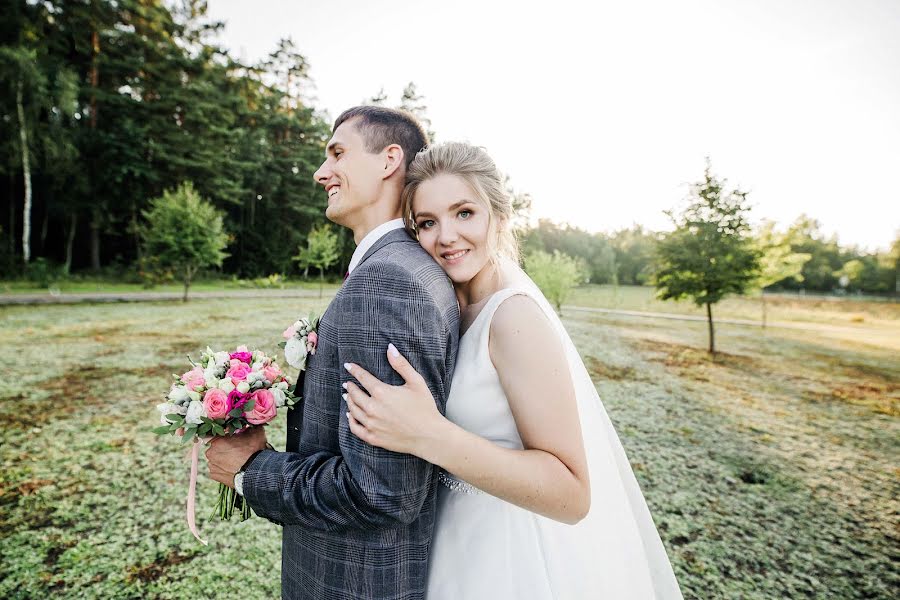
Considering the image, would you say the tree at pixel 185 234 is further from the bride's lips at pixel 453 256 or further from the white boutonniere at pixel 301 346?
the bride's lips at pixel 453 256

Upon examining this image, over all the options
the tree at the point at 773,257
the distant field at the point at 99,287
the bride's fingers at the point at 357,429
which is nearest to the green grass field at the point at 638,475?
the bride's fingers at the point at 357,429

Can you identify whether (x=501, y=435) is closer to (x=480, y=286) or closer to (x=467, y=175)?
(x=480, y=286)

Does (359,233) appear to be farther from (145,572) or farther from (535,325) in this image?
(145,572)

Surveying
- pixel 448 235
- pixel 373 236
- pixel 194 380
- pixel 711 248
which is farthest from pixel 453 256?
pixel 711 248

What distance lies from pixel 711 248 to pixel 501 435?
1369 cm

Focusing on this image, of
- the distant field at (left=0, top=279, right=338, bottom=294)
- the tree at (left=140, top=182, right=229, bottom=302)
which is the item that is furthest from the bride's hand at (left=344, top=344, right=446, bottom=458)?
the distant field at (left=0, top=279, right=338, bottom=294)

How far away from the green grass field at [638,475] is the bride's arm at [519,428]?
311 cm

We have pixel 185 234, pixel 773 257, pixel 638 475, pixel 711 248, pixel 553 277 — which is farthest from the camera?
pixel 553 277

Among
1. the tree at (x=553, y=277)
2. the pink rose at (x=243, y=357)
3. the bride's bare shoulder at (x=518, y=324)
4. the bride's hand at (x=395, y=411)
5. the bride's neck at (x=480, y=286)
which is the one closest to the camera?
the bride's hand at (x=395, y=411)

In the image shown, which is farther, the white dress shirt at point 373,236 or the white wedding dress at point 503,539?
the white dress shirt at point 373,236

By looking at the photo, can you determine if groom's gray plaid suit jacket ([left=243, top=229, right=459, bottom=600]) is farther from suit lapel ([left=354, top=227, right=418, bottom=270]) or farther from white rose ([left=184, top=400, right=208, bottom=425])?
white rose ([left=184, top=400, right=208, bottom=425])

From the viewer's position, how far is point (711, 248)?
1286 centimetres

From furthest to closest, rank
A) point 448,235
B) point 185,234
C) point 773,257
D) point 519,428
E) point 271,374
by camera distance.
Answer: point 185,234
point 773,257
point 271,374
point 448,235
point 519,428

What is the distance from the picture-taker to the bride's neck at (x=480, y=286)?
5.95 ft
